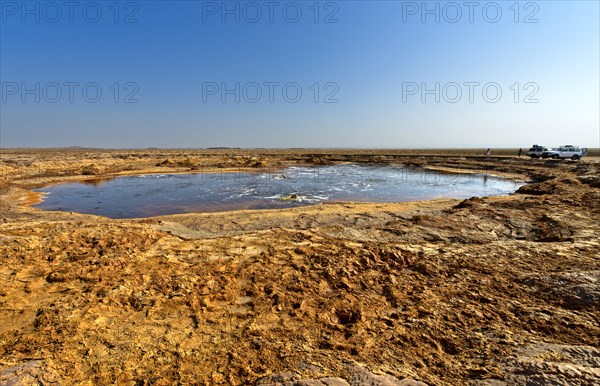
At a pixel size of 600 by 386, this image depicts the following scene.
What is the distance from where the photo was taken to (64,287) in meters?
4.97

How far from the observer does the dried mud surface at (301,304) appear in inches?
123

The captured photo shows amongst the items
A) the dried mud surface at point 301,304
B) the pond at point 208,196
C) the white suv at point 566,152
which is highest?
the white suv at point 566,152

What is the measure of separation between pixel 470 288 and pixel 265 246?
4318 mm

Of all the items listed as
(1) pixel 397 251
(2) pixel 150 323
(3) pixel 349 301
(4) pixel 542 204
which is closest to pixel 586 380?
(3) pixel 349 301

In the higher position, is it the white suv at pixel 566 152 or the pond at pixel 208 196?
the white suv at pixel 566 152

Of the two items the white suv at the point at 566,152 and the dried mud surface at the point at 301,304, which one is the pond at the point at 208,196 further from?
the white suv at the point at 566,152

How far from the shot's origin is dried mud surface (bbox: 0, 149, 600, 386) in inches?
123

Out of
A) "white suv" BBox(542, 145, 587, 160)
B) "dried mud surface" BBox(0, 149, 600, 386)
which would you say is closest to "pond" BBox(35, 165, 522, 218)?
"dried mud surface" BBox(0, 149, 600, 386)

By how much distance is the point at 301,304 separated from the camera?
14.9ft

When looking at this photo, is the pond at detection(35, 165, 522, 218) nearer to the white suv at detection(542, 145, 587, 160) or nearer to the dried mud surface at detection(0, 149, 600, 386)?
the dried mud surface at detection(0, 149, 600, 386)

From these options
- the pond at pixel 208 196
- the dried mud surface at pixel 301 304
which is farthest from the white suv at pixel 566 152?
the dried mud surface at pixel 301 304

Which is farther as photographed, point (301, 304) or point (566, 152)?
point (566, 152)

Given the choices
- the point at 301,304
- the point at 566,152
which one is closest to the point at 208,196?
the point at 301,304

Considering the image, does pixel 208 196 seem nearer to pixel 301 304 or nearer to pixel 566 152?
pixel 301 304
